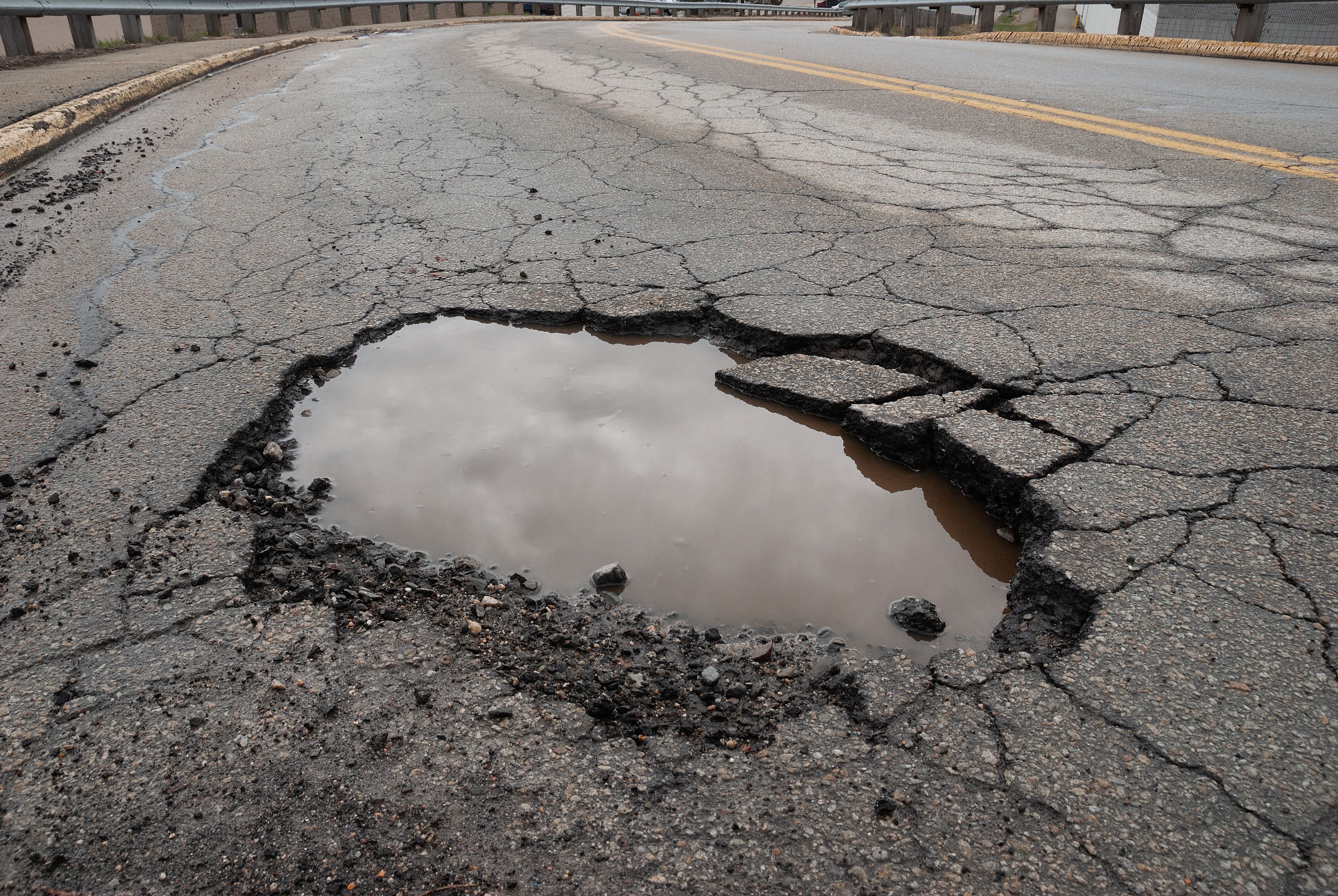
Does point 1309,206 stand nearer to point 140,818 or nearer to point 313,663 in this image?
point 313,663

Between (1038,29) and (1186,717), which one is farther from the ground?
(1038,29)

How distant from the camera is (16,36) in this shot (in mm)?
9305

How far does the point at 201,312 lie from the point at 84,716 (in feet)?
6.83

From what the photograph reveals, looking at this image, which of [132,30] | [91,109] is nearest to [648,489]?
[91,109]

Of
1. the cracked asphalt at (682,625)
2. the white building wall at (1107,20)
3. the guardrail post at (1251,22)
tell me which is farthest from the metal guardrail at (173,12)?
the guardrail post at (1251,22)

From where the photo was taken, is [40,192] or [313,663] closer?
[313,663]

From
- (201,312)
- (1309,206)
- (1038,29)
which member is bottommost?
(201,312)

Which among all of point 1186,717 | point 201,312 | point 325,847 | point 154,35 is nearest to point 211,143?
point 201,312

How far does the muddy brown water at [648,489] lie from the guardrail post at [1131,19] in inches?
438

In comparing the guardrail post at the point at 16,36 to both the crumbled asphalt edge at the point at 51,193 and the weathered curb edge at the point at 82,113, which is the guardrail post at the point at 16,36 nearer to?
the weathered curb edge at the point at 82,113

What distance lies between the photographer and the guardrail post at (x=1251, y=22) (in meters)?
9.77

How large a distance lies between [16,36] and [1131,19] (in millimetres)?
13410

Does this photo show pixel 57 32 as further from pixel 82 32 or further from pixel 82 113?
pixel 82 113

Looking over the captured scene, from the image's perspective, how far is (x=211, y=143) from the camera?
19.8 ft
